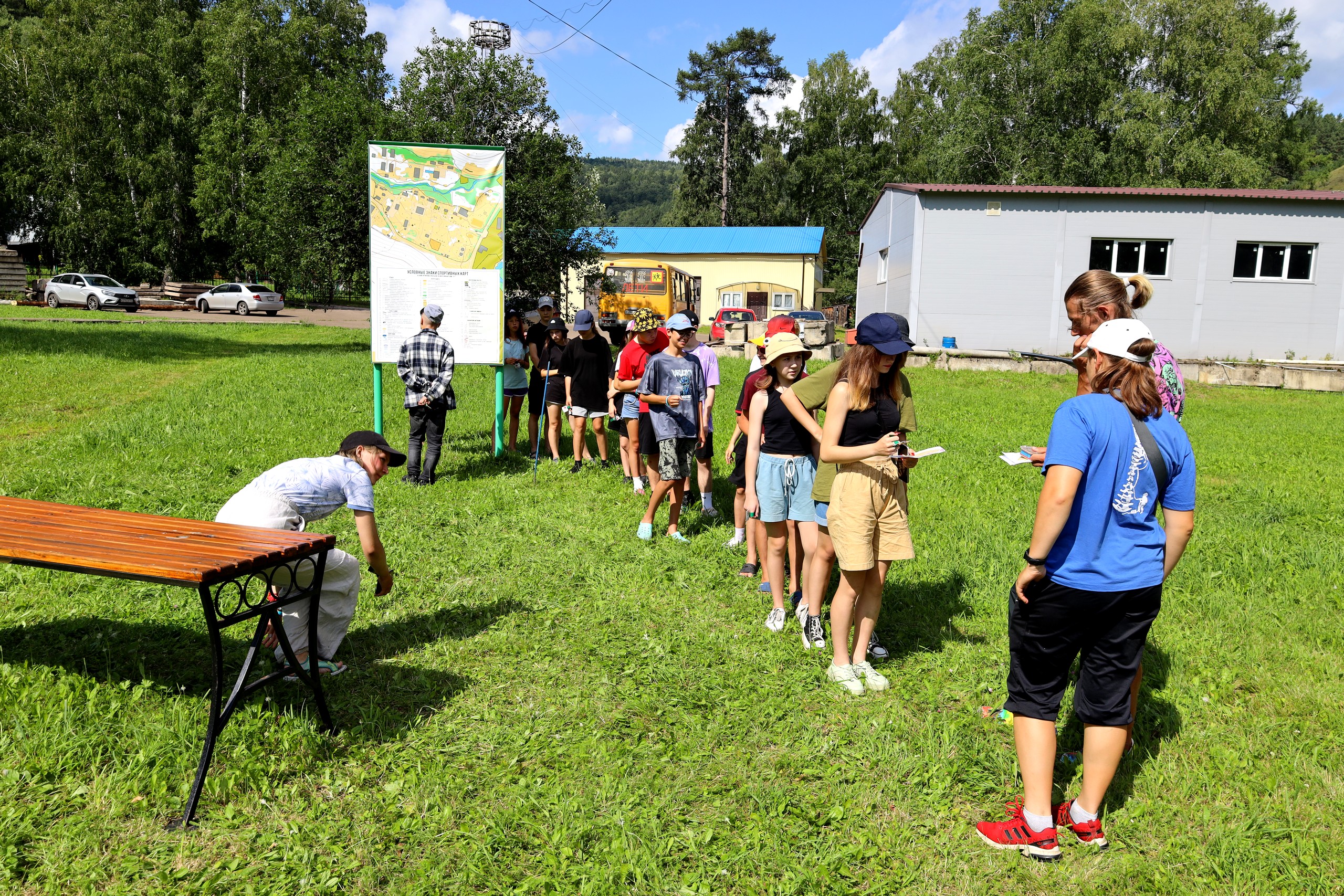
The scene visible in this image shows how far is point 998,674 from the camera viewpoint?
4777 mm

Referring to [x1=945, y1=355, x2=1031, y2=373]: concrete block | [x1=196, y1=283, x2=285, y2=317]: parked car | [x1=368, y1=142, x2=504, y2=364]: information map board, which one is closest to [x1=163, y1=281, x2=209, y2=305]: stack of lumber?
[x1=196, y1=283, x2=285, y2=317]: parked car

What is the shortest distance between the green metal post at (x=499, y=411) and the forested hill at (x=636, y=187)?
105m

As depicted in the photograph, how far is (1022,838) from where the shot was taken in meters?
3.29

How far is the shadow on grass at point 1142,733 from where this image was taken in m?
3.80

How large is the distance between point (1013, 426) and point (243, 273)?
4470 centimetres

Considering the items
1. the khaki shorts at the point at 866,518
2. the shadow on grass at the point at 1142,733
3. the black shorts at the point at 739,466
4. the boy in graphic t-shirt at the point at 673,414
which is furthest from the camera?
the boy in graphic t-shirt at the point at 673,414

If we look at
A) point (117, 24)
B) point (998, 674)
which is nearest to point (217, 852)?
point (998, 674)

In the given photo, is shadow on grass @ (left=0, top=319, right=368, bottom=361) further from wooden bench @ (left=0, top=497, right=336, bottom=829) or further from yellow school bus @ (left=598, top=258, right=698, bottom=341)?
wooden bench @ (left=0, top=497, right=336, bottom=829)

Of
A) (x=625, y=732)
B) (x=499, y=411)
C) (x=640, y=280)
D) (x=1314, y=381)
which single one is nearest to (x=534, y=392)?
(x=499, y=411)

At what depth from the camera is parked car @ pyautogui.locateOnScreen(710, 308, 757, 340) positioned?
3581 cm

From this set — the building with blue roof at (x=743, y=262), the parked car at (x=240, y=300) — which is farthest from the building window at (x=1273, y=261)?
the parked car at (x=240, y=300)

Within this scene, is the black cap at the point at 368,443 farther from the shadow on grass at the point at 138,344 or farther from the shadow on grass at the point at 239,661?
the shadow on grass at the point at 138,344

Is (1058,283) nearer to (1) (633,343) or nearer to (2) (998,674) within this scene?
(1) (633,343)

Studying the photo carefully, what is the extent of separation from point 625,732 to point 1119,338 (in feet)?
8.68
